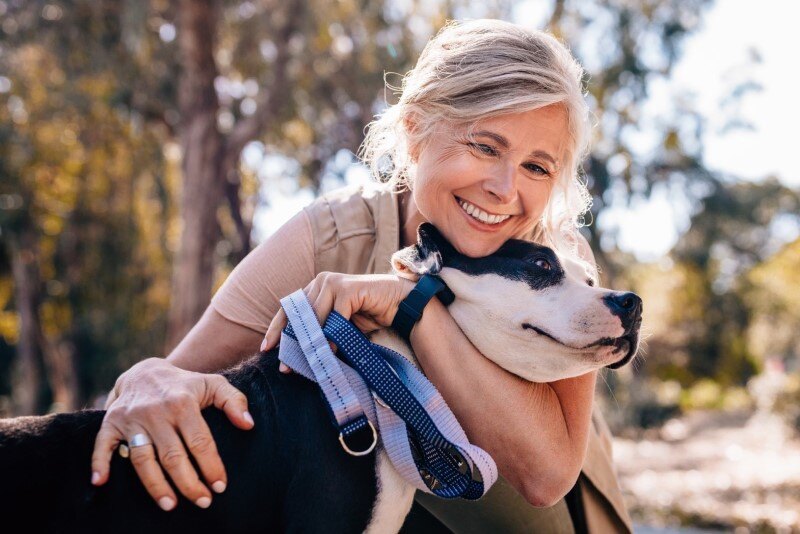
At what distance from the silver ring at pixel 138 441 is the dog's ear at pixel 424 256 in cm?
77

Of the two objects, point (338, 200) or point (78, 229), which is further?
point (78, 229)

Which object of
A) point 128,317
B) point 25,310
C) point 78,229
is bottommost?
point 128,317

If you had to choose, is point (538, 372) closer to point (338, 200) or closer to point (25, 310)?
point (338, 200)

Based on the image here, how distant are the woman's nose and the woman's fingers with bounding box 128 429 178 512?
1.11 m

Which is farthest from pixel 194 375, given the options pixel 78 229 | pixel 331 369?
pixel 78 229

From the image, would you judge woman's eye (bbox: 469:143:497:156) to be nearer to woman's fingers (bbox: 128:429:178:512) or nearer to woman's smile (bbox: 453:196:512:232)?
woman's smile (bbox: 453:196:512:232)

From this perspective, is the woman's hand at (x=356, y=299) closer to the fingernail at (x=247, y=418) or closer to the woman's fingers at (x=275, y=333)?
the woman's fingers at (x=275, y=333)

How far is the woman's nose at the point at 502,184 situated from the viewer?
2.16 metres

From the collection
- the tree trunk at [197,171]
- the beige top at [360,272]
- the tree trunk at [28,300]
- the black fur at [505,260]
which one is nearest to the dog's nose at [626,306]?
the black fur at [505,260]

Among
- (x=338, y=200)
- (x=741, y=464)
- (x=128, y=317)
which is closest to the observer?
(x=338, y=200)

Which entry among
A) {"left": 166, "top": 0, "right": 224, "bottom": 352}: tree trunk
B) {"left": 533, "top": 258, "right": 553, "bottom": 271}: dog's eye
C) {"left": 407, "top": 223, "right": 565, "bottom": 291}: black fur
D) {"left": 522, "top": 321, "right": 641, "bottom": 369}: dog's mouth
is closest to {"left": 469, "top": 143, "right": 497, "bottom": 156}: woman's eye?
{"left": 407, "top": 223, "right": 565, "bottom": 291}: black fur

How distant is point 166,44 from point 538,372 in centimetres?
970

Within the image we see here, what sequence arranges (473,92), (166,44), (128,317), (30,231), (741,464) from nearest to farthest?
(473,92)
(166,44)
(741,464)
(30,231)
(128,317)

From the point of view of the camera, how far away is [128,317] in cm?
1739
